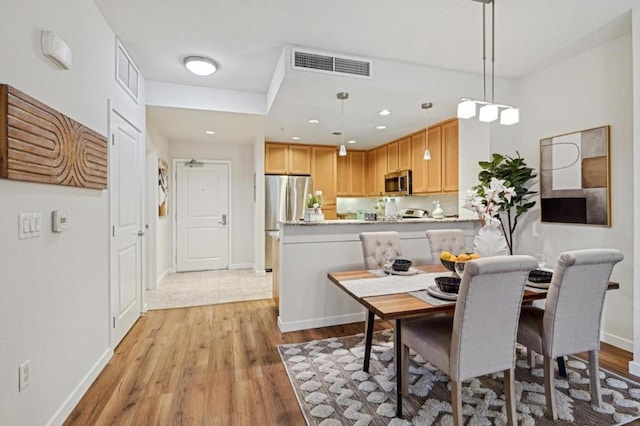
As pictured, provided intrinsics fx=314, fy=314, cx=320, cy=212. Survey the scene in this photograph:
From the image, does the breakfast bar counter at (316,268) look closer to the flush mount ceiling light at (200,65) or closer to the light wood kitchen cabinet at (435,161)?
the light wood kitchen cabinet at (435,161)

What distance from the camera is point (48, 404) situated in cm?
164

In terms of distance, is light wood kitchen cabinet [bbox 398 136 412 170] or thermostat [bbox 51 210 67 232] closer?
thermostat [bbox 51 210 67 232]

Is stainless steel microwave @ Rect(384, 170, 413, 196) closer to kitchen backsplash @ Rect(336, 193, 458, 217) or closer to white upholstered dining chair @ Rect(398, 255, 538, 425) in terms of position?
kitchen backsplash @ Rect(336, 193, 458, 217)

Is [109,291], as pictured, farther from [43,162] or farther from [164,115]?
[164,115]

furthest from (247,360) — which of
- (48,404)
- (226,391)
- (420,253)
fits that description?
(420,253)

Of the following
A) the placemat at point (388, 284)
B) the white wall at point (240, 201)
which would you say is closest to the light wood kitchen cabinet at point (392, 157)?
the white wall at point (240, 201)

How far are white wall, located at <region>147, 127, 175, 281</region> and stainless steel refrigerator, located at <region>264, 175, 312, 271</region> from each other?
5.48 feet

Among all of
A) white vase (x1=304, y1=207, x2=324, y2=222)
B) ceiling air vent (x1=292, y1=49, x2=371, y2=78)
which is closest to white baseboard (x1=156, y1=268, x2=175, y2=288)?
white vase (x1=304, y1=207, x2=324, y2=222)

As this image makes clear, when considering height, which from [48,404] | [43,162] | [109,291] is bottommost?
[48,404]

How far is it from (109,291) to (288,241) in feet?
4.98

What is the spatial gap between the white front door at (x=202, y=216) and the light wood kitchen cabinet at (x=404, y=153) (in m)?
3.18

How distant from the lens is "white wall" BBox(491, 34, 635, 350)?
260cm

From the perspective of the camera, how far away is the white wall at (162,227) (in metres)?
4.56

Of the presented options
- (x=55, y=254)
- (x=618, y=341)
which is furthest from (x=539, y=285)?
(x=55, y=254)
